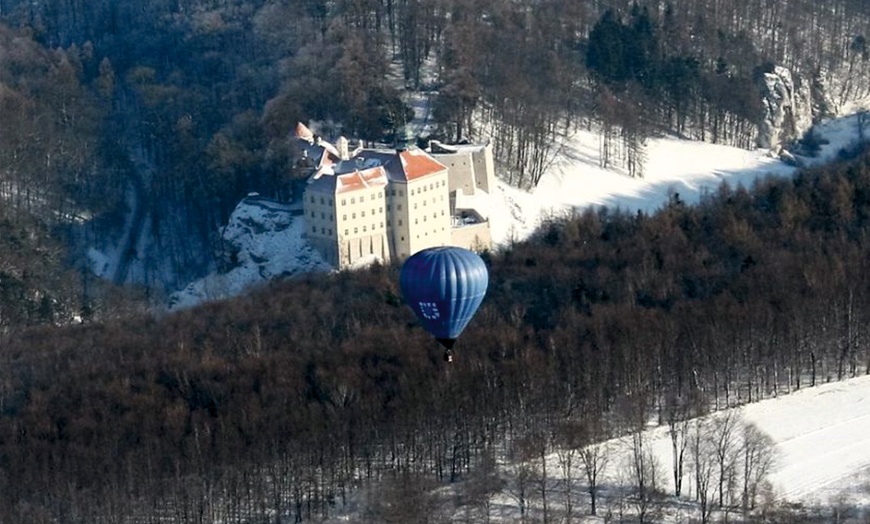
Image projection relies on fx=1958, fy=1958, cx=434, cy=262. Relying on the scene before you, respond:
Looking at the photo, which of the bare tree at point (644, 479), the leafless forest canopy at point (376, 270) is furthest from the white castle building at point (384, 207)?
the bare tree at point (644, 479)

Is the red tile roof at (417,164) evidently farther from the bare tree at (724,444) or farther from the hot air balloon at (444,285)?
the hot air balloon at (444,285)

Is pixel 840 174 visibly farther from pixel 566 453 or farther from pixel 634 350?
pixel 566 453

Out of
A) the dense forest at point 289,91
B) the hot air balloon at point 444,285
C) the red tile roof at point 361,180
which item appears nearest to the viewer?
the hot air balloon at point 444,285

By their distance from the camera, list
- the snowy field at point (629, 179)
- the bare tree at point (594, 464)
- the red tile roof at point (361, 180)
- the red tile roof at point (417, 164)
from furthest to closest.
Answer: the snowy field at point (629, 179) < the red tile roof at point (417, 164) < the red tile roof at point (361, 180) < the bare tree at point (594, 464)

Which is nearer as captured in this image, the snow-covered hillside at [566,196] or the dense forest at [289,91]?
the snow-covered hillside at [566,196]

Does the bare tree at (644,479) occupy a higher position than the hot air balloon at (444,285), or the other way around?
the hot air balloon at (444,285)

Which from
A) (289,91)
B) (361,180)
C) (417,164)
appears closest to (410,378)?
(361,180)

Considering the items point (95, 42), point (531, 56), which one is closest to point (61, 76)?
point (95, 42)
